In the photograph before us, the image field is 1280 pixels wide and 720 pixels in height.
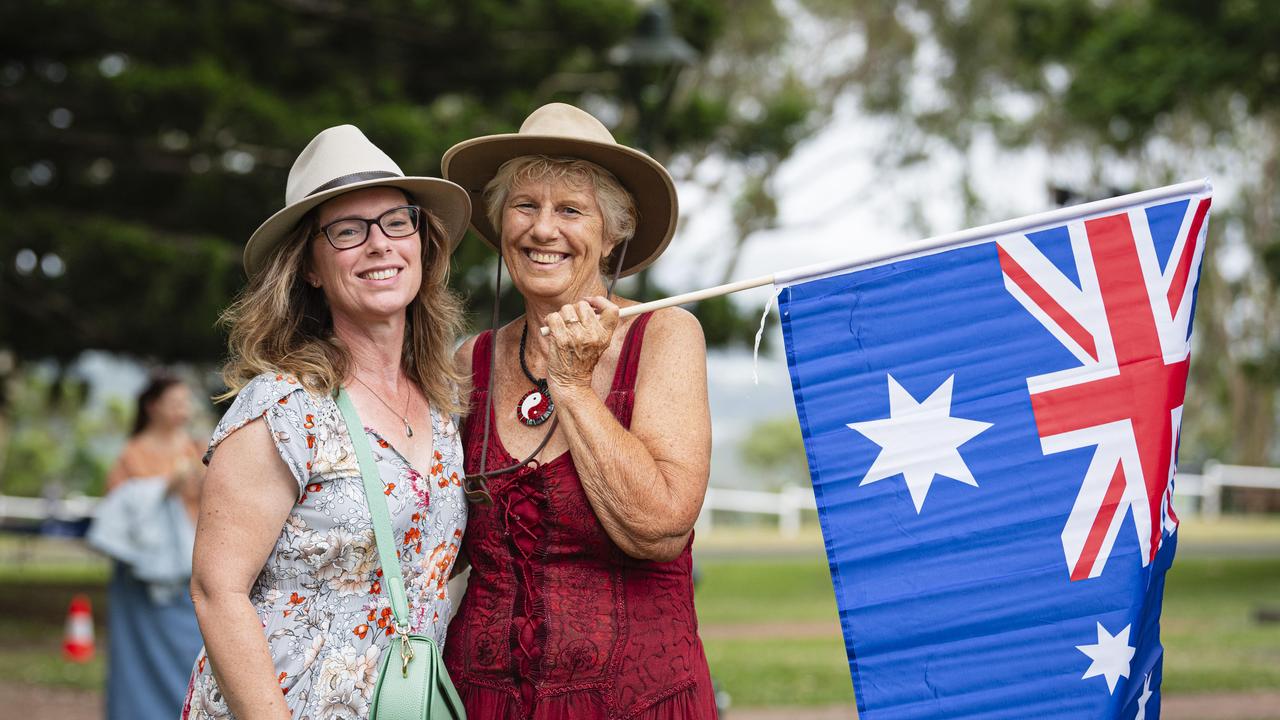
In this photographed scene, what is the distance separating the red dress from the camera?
9.26 ft

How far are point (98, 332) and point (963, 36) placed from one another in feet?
56.8

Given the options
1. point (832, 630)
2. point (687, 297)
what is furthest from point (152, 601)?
point (832, 630)

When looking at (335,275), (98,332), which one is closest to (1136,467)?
(335,275)

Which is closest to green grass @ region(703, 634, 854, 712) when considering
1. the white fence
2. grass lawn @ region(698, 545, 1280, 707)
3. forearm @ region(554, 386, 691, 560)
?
grass lawn @ region(698, 545, 1280, 707)

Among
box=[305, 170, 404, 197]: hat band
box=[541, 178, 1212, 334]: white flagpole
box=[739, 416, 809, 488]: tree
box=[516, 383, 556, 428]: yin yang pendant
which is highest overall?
box=[739, 416, 809, 488]: tree

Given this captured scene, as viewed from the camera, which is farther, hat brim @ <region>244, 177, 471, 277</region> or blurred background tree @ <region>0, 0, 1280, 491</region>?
blurred background tree @ <region>0, 0, 1280, 491</region>

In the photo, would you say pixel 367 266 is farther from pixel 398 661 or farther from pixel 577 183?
pixel 398 661

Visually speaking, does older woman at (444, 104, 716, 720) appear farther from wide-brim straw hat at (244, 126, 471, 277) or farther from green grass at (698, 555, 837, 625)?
green grass at (698, 555, 837, 625)

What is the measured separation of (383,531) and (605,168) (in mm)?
1007

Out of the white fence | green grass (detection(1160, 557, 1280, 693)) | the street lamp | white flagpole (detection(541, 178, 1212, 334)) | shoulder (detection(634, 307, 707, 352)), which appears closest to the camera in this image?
white flagpole (detection(541, 178, 1212, 334))

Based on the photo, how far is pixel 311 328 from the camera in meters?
2.94

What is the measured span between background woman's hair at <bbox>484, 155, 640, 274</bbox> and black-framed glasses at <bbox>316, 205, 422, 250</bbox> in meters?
0.30

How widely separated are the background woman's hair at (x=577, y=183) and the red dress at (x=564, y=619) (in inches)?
15.4

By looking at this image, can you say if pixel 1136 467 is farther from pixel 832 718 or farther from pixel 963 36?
pixel 963 36
